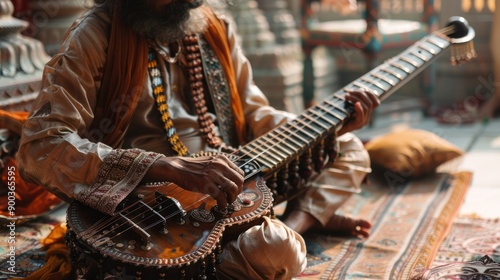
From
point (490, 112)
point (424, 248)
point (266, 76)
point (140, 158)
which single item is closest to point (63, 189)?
point (140, 158)

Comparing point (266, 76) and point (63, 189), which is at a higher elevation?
point (63, 189)

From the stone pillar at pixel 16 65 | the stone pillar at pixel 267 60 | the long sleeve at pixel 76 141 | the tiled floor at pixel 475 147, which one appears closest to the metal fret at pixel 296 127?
the long sleeve at pixel 76 141

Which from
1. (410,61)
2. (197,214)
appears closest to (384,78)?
(410,61)

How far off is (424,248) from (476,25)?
322 centimetres

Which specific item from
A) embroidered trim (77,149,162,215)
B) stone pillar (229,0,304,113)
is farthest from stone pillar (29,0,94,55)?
embroidered trim (77,149,162,215)

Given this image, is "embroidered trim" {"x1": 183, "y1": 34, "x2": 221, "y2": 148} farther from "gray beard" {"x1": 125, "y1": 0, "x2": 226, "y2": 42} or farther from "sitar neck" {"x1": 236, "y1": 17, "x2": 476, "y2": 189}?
"sitar neck" {"x1": 236, "y1": 17, "x2": 476, "y2": 189}

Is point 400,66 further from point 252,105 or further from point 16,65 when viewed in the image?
point 16,65

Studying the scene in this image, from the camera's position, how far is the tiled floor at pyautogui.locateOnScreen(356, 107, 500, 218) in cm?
373

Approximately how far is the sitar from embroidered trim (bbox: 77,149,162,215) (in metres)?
0.04

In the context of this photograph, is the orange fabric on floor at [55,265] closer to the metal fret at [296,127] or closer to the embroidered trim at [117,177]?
the embroidered trim at [117,177]

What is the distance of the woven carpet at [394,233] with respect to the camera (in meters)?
2.87

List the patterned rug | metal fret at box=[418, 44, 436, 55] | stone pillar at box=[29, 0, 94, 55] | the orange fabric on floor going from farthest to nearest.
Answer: stone pillar at box=[29, 0, 94, 55], metal fret at box=[418, 44, 436, 55], the patterned rug, the orange fabric on floor

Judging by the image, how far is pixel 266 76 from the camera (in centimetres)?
551

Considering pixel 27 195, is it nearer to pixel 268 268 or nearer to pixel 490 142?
pixel 268 268
